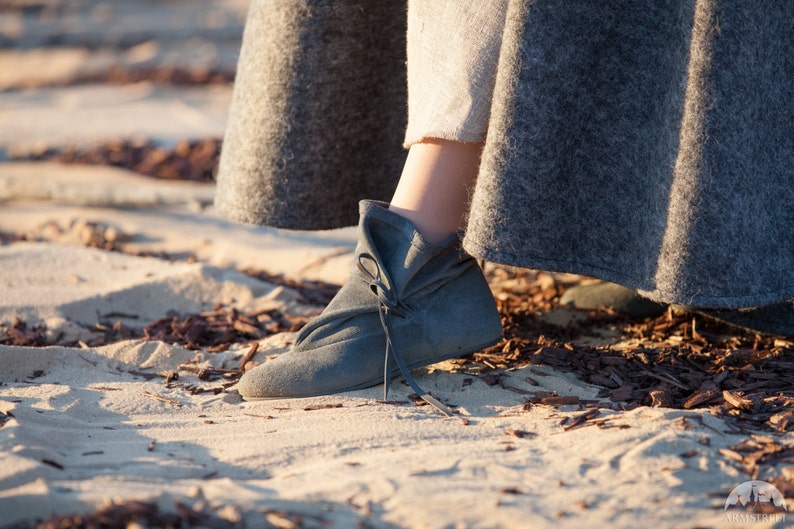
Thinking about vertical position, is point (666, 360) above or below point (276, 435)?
above

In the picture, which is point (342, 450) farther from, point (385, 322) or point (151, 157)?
point (151, 157)

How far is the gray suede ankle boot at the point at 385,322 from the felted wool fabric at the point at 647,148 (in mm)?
161

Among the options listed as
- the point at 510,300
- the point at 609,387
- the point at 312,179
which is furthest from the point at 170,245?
the point at 609,387

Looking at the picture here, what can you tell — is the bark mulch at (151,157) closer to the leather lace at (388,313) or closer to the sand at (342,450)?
the sand at (342,450)

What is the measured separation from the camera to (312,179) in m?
2.12

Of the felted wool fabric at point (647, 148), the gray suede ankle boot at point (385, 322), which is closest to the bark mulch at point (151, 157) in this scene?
the gray suede ankle boot at point (385, 322)

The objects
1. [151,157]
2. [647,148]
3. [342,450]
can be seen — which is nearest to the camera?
[342,450]

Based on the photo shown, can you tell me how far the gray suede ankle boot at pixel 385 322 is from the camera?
1.70 metres

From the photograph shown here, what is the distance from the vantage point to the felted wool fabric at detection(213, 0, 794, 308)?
1.50 meters

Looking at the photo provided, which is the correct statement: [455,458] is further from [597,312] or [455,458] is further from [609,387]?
[597,312]

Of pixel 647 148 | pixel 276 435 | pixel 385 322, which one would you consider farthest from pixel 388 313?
pixel 647 148

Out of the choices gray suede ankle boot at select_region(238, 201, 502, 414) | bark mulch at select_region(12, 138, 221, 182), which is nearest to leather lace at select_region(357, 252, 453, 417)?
gray suede ankle boot at select_region(238, 201, 502, 414)

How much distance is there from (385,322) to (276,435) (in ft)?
1.08

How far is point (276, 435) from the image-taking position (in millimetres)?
1510
